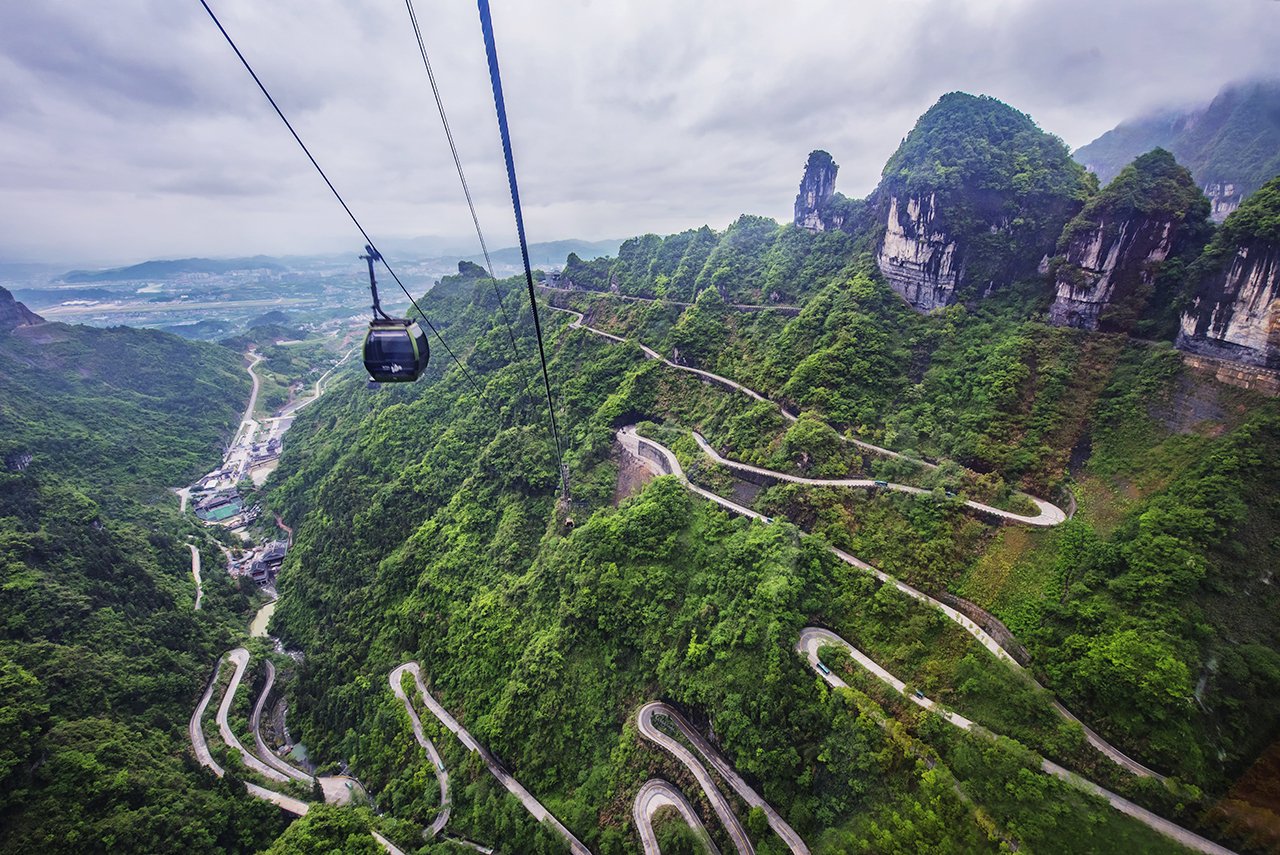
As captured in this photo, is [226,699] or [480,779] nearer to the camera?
[480,779]

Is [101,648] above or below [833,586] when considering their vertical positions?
below

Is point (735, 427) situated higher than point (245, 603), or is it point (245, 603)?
point (735, 427)

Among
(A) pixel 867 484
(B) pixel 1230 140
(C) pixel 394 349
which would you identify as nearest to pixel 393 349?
(C) pixel 394 349

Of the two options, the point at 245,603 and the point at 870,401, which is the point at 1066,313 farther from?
the point at 245,603

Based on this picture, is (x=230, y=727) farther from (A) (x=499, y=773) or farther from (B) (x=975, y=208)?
(B) (x=975, y=208)

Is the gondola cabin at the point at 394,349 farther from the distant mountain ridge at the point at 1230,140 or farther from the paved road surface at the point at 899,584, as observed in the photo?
the distant mountain ridge at the point at 1230,140

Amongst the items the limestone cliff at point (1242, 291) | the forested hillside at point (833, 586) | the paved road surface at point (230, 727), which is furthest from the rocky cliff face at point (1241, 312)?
the paved road surface at point (230, 727)

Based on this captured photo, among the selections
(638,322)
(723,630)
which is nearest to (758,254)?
(638,322)
